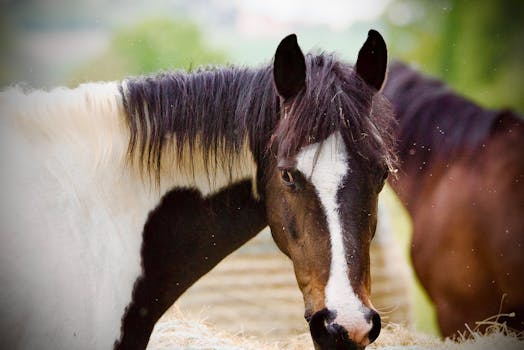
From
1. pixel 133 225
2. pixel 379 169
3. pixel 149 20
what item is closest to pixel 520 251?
pixel 379 169

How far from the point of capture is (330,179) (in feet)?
6.00

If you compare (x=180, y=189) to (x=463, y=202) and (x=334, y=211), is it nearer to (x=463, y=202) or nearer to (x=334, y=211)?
(x=334, y=211)

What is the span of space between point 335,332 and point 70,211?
100 centimetres

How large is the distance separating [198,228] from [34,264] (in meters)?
0.61

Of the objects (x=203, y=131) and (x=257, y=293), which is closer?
(x=203, y=131)

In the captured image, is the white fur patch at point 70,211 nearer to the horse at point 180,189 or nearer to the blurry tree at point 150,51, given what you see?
the horse at point 180,189

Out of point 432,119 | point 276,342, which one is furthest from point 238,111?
point 432,119

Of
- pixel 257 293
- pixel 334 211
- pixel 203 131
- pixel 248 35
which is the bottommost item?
pixel 248 35

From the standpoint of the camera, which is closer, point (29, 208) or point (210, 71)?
point (29, 208)

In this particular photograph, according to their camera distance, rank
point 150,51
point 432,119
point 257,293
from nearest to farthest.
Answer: point 432,119 < point 257,293 < point 150,51

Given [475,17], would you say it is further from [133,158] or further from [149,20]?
[149,20]

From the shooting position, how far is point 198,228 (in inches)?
86.9

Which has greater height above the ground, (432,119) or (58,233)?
(58,233)

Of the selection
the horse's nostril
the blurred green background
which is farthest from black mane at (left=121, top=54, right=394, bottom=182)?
the blurred green background
